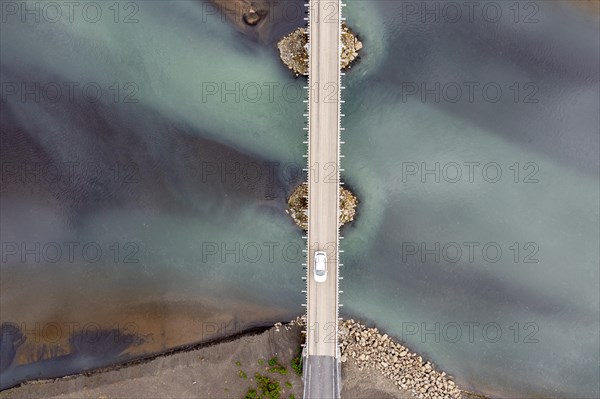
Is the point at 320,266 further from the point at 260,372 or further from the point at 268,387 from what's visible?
the point at 268,387

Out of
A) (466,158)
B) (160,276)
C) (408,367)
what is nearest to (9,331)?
(160,276)

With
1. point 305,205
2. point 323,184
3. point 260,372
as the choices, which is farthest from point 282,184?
point 260,372

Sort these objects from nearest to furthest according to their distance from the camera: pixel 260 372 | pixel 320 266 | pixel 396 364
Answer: pixel 320 266
pixel 260 372
pixel 396 364

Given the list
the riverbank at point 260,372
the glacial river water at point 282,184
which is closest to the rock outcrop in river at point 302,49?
the glacial river water at point 282,184

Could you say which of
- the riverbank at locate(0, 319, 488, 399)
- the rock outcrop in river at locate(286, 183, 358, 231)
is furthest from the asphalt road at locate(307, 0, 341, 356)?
the riverbank at locate(0, 319, 488, 399)

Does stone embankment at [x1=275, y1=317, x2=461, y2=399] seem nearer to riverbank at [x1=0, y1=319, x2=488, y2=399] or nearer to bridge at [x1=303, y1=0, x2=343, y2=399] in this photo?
riverbank at [x1=0, y1=319, x2=488, y2=399]

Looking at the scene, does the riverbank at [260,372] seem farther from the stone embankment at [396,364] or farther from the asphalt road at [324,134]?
the asphalt road at [324,134]

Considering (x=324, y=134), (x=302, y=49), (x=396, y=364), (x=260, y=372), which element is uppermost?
(x=302, y=49)
